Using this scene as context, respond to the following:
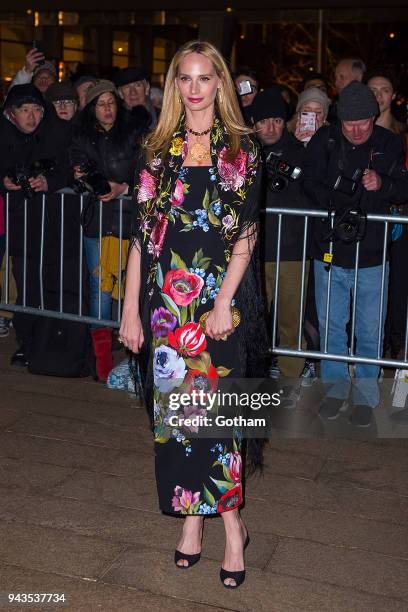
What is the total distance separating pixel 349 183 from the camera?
540 cm

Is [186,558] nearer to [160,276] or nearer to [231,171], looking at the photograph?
[160,276]

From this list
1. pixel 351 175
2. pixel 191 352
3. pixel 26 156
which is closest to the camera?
pixel 191 352

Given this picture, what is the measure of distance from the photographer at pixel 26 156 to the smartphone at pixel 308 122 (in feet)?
5.83

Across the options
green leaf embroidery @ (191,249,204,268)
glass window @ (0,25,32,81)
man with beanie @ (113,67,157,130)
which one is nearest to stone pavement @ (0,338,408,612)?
green leaf embroidery @ (191,249,204,268)

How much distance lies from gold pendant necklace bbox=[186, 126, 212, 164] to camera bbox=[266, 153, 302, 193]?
7.58ft

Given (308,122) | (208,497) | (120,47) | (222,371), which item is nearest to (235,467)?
(208,497)

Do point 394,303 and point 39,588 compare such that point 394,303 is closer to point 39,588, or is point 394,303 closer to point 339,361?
point 339,361

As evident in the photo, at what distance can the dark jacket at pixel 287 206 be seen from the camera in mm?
6020

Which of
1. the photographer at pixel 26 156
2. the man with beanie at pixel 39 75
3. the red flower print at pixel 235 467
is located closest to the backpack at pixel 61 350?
the photographer at pixel 26 156

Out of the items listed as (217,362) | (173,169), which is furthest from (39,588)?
(173,169)

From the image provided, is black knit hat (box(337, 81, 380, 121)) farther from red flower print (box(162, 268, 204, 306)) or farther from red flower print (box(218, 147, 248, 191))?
red flower print (box(162, 268, 204, 306))

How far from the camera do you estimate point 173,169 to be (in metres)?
3.57

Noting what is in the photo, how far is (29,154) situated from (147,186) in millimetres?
3531

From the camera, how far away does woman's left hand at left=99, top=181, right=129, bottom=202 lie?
631 cm
